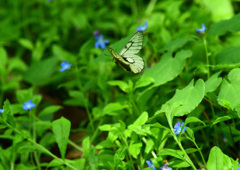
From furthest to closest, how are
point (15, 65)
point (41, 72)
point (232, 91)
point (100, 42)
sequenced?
1. point (41, 72)
2. point (15, 65)
3. point (100, 42)
4. point (232, 91)

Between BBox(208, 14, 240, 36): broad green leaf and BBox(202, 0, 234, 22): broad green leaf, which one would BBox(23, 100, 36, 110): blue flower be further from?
BBox(202, 0, 234, 22): broad green leaf

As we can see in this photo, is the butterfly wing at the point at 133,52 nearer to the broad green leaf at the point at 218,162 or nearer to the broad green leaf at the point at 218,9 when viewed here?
the broad green leaf at the point at 218,162

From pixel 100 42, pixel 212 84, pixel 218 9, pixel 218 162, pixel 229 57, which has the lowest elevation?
pixel 218 162

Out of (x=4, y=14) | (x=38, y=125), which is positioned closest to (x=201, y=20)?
(x=38, y=125)

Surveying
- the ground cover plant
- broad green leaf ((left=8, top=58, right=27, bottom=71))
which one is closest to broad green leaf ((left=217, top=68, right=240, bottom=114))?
the ground cover plant

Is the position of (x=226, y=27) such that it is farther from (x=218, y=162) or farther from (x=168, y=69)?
(x=218, y=162)

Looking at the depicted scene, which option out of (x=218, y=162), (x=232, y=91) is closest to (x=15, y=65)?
(x=232, y=91)

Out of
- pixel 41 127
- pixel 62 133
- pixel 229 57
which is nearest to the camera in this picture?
pixel 62 133

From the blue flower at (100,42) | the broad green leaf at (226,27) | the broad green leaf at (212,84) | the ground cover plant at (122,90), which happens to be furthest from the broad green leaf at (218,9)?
the broad green leaf at (212,84)
